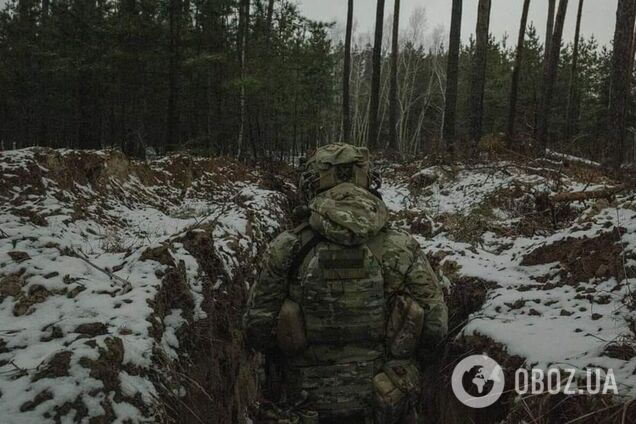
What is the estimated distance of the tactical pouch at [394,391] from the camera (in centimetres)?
253

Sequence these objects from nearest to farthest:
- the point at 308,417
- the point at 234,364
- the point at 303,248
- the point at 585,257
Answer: the point at 308,417, the point at 303,248, the point at 234,364, the point at 585,257

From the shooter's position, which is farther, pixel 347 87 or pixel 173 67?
pixel 347 87

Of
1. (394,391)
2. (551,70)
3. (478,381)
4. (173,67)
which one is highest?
(551,70)

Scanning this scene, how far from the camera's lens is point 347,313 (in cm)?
254

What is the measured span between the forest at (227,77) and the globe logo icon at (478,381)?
8.04 metres

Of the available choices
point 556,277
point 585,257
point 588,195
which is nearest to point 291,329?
point 556,277

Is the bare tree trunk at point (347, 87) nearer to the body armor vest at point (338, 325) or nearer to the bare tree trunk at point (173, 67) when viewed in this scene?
the bare tree trunk at point (173, 67)

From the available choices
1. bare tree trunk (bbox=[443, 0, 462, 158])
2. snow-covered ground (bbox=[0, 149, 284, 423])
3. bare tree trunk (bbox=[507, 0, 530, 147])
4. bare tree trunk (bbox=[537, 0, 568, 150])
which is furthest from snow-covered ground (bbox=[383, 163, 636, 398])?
bare tree trunk (bbox=[507, 0, 530, 147])

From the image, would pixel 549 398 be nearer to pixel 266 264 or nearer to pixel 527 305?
pixel 527 305

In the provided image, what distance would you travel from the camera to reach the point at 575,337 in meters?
2.80

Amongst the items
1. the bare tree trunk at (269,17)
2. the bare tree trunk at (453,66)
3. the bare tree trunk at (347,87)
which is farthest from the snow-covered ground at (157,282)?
the bare tree trunk at (269,17)

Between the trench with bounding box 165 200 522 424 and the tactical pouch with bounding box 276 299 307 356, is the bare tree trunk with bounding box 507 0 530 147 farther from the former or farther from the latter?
the tactical pouch with bounding box 276 299 307 356

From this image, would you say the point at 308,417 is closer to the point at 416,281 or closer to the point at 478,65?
the point at 416,281

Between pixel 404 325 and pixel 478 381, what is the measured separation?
885mm
